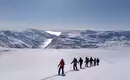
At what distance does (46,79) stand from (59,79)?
967mm

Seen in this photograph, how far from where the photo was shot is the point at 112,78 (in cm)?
1494

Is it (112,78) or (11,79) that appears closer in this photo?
(112,78)

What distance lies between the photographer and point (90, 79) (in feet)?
48.1


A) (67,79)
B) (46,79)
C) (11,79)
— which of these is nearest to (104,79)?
(67,79)

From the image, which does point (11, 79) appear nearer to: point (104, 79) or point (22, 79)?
point (22, 79)

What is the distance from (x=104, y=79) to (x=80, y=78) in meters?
1.59

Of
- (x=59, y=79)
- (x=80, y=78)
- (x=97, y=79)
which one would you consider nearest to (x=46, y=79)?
(x=59, y=79)

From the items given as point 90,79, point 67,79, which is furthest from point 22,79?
point 90,79

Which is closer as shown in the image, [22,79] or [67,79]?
[67,79]

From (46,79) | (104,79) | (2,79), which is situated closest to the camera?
(104,79)

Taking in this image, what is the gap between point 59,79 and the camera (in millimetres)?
15094

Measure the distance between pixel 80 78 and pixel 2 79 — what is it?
5.70 metres

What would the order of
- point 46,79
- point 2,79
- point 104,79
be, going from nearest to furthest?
point 104,79
point 46,79
point 2,79

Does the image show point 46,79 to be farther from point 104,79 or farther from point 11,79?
point 104,79
